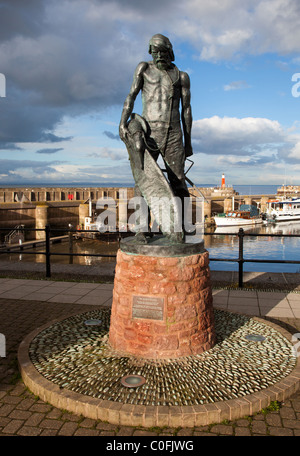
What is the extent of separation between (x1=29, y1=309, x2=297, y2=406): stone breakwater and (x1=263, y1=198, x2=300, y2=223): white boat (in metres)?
47.8

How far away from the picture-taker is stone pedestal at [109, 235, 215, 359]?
413cm

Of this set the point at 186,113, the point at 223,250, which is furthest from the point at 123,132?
the point at 223,250

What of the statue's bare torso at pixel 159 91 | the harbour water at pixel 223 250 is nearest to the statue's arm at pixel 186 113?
the statue's bare torso at pixel 159 91

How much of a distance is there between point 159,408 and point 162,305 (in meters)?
1.18

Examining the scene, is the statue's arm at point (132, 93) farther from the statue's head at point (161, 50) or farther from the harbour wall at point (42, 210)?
the harbour wall at point (42, 210)

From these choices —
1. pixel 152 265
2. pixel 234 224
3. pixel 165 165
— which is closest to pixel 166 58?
pixel 165 165

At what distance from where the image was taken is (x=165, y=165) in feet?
16.0

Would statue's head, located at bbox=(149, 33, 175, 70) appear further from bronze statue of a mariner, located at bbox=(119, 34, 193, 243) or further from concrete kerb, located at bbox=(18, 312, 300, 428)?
concrete kerb, located at bbox=(18, 312, 300, 428)

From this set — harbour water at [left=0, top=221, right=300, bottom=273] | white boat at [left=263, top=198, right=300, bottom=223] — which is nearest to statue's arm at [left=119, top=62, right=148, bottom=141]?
harbour water at [left=0, top=221, right=300, bottom=273]

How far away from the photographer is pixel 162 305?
4.13 meters

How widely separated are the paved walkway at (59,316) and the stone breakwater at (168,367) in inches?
9.8

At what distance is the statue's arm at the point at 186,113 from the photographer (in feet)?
15.6
